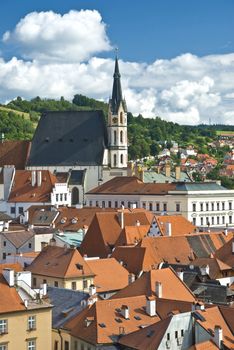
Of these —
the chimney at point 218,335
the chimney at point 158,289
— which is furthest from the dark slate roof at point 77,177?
the chimney at point 218,335

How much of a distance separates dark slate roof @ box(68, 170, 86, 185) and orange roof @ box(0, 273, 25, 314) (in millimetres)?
74332

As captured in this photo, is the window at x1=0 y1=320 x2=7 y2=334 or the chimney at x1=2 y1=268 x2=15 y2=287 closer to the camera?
the window at x1=0 y1=320 x2=7 y2=334

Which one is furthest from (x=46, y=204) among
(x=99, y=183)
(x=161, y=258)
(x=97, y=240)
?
(x=161, y=258)

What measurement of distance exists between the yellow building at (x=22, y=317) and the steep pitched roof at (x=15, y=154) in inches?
3150

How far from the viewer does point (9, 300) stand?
40.3 m

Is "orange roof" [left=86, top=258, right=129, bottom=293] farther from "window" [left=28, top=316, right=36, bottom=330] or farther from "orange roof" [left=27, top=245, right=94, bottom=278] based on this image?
"window" [left=28, top=316, right=36, bottom=330]

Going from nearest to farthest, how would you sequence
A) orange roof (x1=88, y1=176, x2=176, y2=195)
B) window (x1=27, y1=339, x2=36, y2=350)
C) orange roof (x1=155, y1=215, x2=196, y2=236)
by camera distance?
window (x1=27, y1=339, x2=36, y2=350), orange roof (x1=155, y1=215, x2=196, y2=236), orange roof (x1=88, y1=176, x2=176, y2=195)

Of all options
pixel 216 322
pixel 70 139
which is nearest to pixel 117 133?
pixel 70 139

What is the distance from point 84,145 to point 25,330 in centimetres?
8123

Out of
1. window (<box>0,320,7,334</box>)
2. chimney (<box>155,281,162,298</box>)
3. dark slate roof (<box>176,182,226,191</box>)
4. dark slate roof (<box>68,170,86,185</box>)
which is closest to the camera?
window (<box>0,320,7,334</box>)

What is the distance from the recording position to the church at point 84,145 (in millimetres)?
117688

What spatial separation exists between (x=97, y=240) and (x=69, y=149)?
50.2m

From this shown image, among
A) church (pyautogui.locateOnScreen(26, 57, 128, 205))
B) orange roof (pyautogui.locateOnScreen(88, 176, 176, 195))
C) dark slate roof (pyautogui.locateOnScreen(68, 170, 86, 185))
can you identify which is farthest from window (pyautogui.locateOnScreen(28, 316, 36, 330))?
dark slate roof (pyautogui.locateOnScreen(68, 170, 86, 185))

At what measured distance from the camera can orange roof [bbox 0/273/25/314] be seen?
3975 cm
